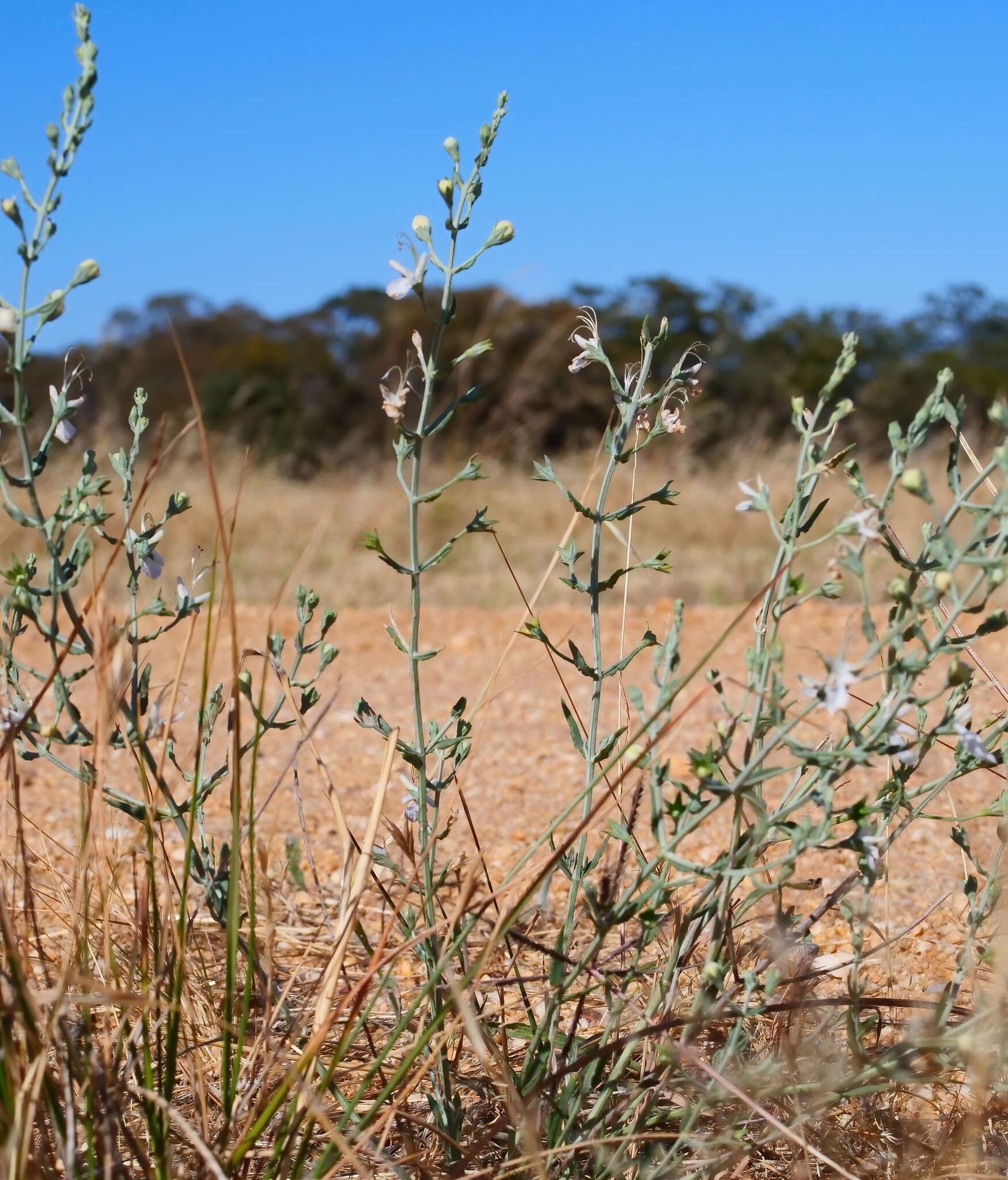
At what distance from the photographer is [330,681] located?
3.82 meters

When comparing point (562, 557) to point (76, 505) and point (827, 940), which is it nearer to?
point (76, 505)

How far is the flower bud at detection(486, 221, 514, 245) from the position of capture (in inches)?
49.6

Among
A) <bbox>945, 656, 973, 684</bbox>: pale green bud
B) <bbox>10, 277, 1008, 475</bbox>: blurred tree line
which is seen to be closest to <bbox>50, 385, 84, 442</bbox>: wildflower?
<bbox>945, 656, 973, 684</bbox>: pale green bud

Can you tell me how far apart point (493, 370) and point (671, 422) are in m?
11.8

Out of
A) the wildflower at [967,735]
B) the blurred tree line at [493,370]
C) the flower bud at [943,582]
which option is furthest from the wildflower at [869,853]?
the blurred tree line at [493,370]

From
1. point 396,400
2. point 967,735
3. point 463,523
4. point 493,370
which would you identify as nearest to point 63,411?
point 396,400

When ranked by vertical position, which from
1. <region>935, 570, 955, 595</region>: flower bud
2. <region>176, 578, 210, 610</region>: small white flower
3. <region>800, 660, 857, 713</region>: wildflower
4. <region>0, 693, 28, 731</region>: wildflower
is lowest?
<region>0, 693, 28, 731</region>: wildflower

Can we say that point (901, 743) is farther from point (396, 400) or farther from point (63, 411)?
point (63, 411)

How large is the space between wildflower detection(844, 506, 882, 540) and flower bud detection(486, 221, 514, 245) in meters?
0.51

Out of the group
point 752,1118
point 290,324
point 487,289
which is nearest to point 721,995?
point 752,1118

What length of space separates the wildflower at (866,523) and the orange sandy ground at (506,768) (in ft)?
0.30

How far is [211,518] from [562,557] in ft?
20.9

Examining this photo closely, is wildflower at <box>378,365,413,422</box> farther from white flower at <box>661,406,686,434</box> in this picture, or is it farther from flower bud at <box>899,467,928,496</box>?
flower bud at <box>899,467,928,496</box>

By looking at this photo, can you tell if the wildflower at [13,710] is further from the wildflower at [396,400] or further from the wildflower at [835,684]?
the wildflower at [835,684]
